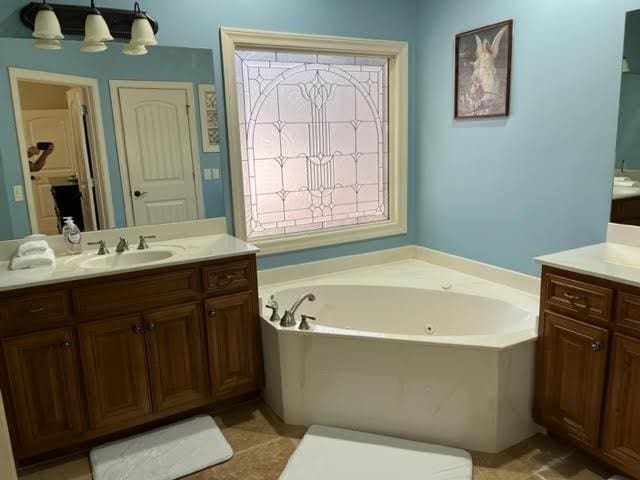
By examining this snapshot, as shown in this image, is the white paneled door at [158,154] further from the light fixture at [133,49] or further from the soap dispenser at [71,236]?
the soap dispenser at [71,236]

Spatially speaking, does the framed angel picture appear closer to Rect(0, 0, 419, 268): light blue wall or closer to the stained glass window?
Rect(0, 0, 419, 268): light blue wall

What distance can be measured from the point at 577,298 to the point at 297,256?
5.66ft

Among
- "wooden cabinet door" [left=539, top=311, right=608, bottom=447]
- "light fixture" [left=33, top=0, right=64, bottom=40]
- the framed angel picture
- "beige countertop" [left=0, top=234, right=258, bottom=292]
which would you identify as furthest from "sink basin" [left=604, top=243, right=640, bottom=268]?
"light fixture" [left=33, top=0, right=64, bottom=40]

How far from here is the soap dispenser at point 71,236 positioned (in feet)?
8.15

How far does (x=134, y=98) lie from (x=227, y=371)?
1542 millimetres

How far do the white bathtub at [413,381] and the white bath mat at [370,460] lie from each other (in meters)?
0.08

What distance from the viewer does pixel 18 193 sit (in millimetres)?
2373

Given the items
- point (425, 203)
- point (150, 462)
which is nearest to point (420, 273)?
point (425, 203)

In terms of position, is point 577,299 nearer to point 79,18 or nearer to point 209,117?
point 209,117

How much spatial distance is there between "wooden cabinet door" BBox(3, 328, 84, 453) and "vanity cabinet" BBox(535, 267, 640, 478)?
2.12 m

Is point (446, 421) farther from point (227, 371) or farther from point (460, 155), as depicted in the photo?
point (460, 155)

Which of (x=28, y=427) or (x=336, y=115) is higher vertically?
(x=336, y=115)

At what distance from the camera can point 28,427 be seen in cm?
210

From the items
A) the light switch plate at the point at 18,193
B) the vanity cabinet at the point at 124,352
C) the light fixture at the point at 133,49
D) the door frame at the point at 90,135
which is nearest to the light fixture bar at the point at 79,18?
the light fixture at the point at 133,49
